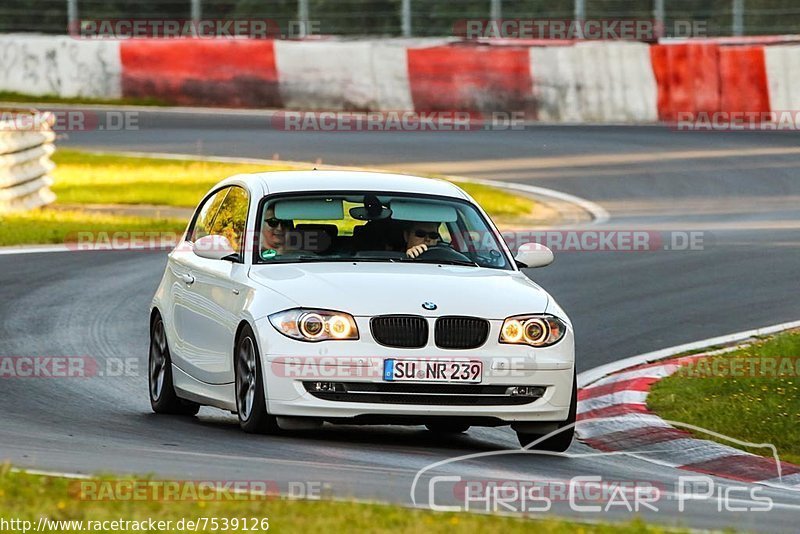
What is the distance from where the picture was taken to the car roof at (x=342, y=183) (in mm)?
10320

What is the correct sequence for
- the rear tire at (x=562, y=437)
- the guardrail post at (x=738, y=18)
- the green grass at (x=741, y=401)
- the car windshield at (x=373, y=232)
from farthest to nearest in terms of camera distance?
the guardrail post at (x=738, y=18) → the green grass at (x=741, y=401) → the car windshield at (x=373, y=232) → the rear tire at (x=562, y=437)

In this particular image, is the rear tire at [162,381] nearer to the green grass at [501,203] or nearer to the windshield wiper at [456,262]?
the windshield wiper at [456,262]

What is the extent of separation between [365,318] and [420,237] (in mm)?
1290

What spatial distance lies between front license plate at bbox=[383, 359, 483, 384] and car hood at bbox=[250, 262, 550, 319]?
0.25 m

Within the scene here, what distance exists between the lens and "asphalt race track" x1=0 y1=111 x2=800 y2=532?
8.12 meters

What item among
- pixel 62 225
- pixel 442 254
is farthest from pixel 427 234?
pixel 62 225

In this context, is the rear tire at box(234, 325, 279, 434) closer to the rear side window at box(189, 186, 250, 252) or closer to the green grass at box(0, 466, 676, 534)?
the rear side window at box(189, 186, 250, 252)

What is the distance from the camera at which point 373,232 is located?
1016 cm

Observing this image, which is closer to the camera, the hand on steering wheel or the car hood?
the car hood

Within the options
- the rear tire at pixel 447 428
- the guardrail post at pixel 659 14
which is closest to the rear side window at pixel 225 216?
the rear tire at pixel 447 428

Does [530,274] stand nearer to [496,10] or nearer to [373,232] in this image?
[373,232]

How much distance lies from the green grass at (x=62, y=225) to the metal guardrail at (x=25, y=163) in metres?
0.21

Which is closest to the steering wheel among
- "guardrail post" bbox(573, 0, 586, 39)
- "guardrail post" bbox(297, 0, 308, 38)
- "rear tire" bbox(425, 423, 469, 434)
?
"rear tire" bbox(425, 423, 469, 434)

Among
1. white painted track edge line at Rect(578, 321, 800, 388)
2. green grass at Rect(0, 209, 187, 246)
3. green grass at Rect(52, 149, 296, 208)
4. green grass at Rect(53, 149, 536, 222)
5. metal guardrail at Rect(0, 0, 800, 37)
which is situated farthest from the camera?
metal guardrail at Rect(0, 0, 800, 37)
